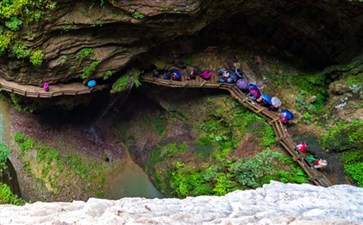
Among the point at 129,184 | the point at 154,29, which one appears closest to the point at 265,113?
the point at 154,29

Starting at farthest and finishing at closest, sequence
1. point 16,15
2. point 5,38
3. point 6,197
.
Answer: point 5,38
point 16,15
point 6,197

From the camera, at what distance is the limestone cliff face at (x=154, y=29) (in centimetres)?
984

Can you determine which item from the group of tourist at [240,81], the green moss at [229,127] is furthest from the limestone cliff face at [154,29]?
the green moss at [229,127]

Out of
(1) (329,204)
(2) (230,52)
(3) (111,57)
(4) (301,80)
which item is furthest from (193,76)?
(1) (329,204)

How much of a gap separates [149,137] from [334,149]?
7400 millimetres

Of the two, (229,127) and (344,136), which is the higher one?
(344,136)

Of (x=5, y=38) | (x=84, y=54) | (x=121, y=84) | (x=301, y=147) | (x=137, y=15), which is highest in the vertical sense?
(x=137, y=15)

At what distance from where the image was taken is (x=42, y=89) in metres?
11.5

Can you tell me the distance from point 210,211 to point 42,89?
863cm

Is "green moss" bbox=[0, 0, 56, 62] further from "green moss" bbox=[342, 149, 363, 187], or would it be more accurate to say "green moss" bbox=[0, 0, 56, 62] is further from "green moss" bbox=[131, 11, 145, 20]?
"green moss" bbox=[342, 149, 363, 187]

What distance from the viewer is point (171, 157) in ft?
44.0

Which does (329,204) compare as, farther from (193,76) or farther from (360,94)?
(193,76)

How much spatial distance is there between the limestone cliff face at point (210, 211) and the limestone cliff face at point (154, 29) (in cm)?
Answer: 608

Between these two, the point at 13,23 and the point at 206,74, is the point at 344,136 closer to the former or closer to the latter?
the point at 206,74
